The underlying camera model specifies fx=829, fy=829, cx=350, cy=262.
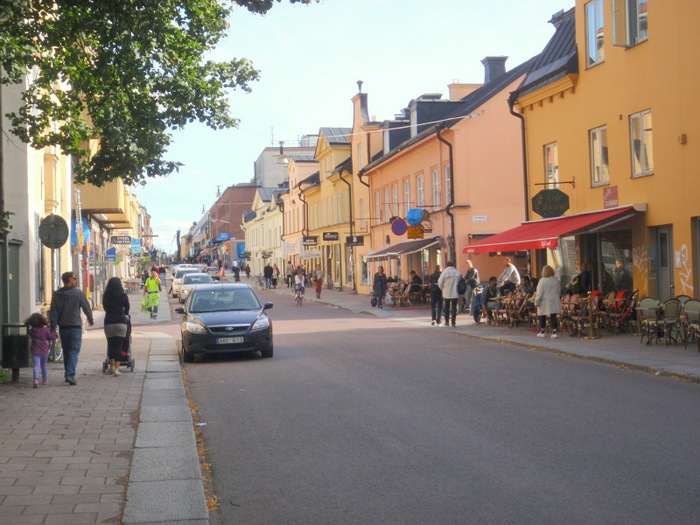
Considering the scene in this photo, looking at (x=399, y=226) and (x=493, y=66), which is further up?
(x=493, y=66)

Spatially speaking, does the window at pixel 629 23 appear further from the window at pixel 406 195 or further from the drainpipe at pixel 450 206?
the window at pixel 406 195

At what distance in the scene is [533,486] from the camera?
617 centimetres

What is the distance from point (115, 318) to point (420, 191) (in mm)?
24424

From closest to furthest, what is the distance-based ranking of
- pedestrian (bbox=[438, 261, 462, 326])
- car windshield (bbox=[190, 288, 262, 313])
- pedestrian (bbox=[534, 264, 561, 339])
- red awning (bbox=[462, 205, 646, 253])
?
car windshield (bbox=[190, 288, 262, 313]) → pedestrian (bbox=[534, 264, 561, 339]) → red awning (bbox=[462, 205, 646, 253]) → pedestrian (bbox=[438, 261, 462, 326])

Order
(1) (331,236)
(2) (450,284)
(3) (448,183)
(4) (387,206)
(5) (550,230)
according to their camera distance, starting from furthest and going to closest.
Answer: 1. (1) (331,236)
2. (4) (387,206)
3. (3) (448,183)
4. (2) (450,284)
5. (5) (550,230)

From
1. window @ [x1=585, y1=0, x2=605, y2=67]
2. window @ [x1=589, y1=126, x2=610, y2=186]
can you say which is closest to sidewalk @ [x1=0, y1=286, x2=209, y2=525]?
window @ [x1=589, y1=126, x2=610, y2=186]

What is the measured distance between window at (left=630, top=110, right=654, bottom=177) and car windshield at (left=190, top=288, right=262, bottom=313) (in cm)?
896

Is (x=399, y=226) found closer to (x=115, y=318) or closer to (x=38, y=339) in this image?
(x=115, y=318)

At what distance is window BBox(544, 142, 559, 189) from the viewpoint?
73.7 feet

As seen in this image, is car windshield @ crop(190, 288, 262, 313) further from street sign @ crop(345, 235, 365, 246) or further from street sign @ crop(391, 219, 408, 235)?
street sign @ crop(345, 235, 365, 246)

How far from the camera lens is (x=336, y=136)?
50906 millimetres

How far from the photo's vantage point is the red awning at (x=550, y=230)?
1852 cm

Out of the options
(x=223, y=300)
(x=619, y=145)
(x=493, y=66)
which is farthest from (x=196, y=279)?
(x=619, y=145)

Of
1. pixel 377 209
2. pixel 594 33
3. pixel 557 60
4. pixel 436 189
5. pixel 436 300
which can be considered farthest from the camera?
pixel 377 209
